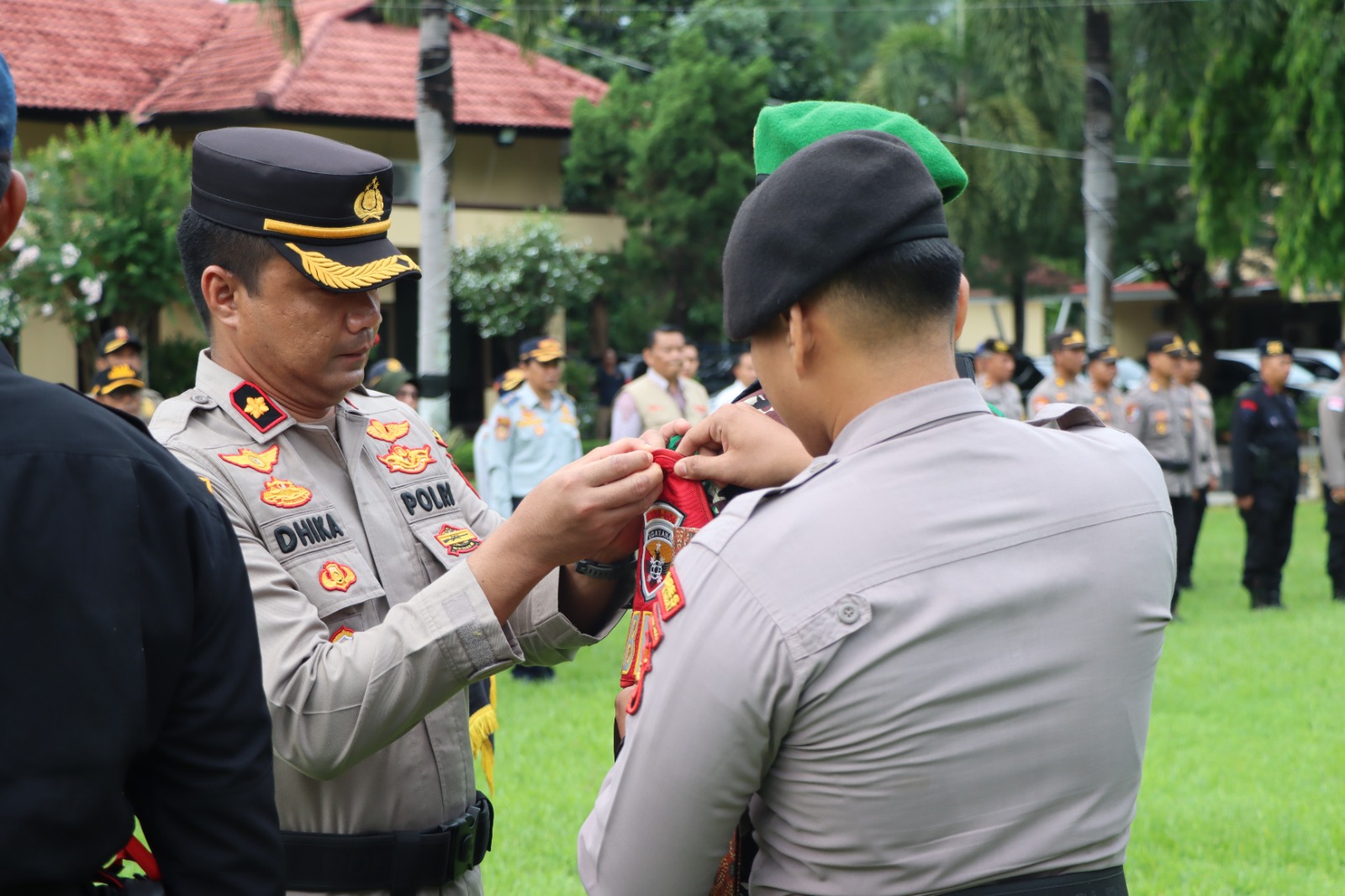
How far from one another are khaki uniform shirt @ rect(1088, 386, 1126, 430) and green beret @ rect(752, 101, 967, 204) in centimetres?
882

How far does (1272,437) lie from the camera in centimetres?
1020

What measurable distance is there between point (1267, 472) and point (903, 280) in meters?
9.83

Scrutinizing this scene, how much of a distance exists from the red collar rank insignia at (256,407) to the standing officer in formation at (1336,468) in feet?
30.9

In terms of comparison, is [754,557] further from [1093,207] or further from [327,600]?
[1093,207]

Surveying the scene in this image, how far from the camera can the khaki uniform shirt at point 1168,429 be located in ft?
33.7

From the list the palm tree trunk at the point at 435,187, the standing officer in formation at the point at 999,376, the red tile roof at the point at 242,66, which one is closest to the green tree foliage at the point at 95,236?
the red tile roof at the point at 242,66

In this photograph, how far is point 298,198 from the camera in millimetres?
2016

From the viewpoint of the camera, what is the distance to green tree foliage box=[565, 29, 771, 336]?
21281 mm

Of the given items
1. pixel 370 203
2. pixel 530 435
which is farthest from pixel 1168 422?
pixel 370 203

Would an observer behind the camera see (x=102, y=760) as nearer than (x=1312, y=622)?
Yes

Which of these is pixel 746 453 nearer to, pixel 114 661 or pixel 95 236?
pixel 114 661

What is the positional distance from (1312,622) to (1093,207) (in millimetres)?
6709

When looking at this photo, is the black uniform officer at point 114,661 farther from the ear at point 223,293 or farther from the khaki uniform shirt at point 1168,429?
the khaki uniform shirt at point 1168,429

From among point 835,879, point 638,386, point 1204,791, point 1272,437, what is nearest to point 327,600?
point 835,879
